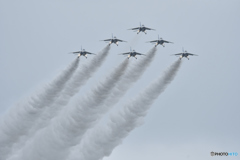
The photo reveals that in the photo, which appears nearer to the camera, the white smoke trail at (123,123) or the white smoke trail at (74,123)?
the white smoke trail at (123,123)

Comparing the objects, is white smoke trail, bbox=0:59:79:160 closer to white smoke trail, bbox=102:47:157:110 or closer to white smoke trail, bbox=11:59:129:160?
white smoke trail, bbox=11:59:129:160

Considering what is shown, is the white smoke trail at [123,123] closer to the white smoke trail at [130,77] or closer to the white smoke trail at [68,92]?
the white smoke trail at [130,77]

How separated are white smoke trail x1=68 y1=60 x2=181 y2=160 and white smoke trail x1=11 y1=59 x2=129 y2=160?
2072 millimetres

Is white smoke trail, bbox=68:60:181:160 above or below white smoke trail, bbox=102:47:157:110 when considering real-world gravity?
below

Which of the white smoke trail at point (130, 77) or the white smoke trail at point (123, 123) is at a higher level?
the white smoke trail at point (130, 77)

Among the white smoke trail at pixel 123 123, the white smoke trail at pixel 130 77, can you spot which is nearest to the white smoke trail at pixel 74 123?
the white smoke trail at pixel 130 77

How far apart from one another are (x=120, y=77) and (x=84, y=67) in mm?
6249

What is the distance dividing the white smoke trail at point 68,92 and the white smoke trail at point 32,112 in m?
1.08

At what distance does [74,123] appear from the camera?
11188 centimetres

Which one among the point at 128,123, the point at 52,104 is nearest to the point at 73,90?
the point at 52,104

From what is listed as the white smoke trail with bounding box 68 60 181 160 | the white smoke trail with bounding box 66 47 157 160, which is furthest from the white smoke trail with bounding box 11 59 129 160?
the white smoke trail with bounding box 68 60 181 160

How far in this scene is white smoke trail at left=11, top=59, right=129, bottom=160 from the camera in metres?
112

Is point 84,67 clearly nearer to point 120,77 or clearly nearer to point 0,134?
point 120,77

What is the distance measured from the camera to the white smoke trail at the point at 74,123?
11169 centimetres
